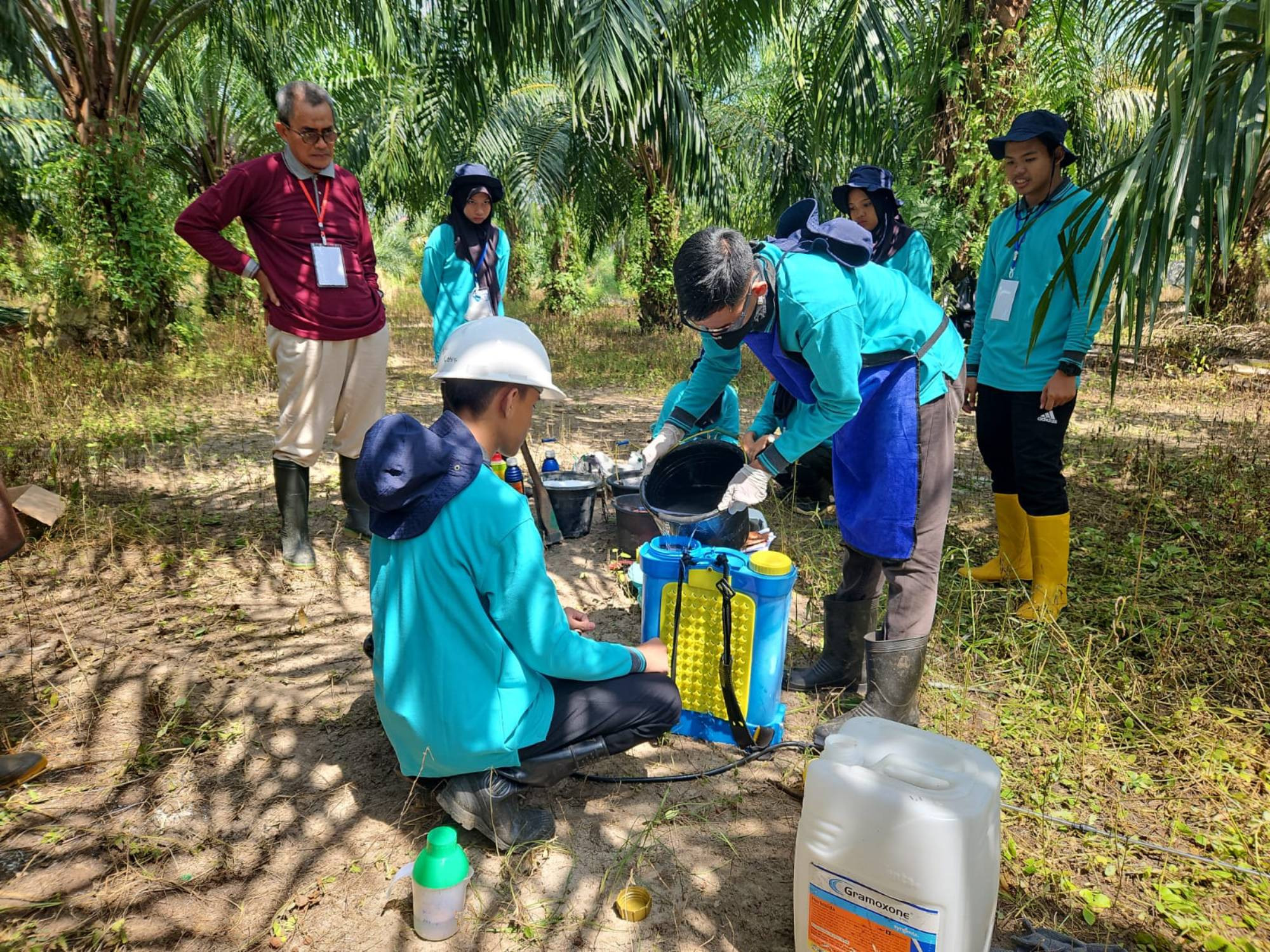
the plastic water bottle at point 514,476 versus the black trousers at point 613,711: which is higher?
the plastic water bottle at point 514,476

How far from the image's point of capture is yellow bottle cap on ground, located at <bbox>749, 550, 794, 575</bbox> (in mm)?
2430

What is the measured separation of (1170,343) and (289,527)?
10.9 m

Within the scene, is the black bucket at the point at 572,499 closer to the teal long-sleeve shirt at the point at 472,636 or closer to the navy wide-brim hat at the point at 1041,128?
the teal long-sleeve shirt at the point at 472,636

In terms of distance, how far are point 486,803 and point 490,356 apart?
114cm

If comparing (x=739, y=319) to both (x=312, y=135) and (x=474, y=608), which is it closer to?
(x=474, y=608)

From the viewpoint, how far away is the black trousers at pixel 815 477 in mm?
5043

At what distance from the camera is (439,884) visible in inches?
71.6

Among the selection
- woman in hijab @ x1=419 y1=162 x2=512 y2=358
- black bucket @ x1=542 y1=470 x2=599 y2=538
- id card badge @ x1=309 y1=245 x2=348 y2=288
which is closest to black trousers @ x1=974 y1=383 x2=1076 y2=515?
black bucket @ x1=542 y1=470 x2=599 y2=538

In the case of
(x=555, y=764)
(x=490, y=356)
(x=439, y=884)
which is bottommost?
(x=439, y=884)

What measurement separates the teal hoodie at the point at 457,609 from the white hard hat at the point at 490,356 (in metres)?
0.14

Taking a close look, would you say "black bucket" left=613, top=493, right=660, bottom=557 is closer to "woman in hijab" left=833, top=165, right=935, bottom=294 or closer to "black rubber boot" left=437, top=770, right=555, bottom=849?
"woman in hijab" left=833, top=165, right=935, bottom=294

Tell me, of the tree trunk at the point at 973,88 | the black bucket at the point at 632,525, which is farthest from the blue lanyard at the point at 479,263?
the tree trunk at the point at 973,88

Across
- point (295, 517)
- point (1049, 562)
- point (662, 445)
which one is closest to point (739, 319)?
point (662, 445)

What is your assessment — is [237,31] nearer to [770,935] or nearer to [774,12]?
[774,12]
